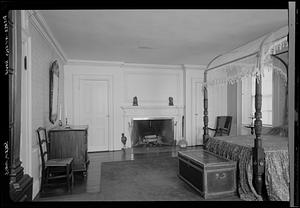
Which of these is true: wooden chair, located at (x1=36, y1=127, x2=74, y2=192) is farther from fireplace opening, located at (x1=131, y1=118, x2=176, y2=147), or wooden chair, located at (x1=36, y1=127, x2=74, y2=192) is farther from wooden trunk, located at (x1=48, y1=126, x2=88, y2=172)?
fireplace opening, located at (x1=131, y1=118, x2=176, y2=147)

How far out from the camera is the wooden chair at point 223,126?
5613 millimetres

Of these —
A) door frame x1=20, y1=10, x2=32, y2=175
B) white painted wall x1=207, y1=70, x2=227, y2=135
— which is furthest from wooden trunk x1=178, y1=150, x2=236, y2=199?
white painted wall x1=207, y1=70, x2=227, y2=135

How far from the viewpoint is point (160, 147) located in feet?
19.0

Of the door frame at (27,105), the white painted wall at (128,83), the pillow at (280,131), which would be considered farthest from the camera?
the white painted wall at (128,83)

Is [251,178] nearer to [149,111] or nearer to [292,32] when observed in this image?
[292,32]

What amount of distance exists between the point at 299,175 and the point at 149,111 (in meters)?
5.12

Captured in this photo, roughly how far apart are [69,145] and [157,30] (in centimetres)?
239

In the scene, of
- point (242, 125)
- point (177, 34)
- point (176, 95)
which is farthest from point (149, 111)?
point (177, 34)

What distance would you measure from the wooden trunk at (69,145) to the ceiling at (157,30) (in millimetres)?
1619

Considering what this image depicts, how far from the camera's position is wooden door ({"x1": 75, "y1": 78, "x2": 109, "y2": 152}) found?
5.33 meters

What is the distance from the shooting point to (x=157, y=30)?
3.06m

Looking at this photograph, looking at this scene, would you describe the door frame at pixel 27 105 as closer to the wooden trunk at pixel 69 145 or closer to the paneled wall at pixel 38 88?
the paneled wall at pixel 38 88

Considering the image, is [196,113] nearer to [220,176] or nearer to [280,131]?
[280,131]

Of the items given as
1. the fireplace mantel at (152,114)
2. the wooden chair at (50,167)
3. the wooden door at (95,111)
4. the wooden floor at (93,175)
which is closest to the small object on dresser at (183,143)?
the wooden floor at (93,175)
